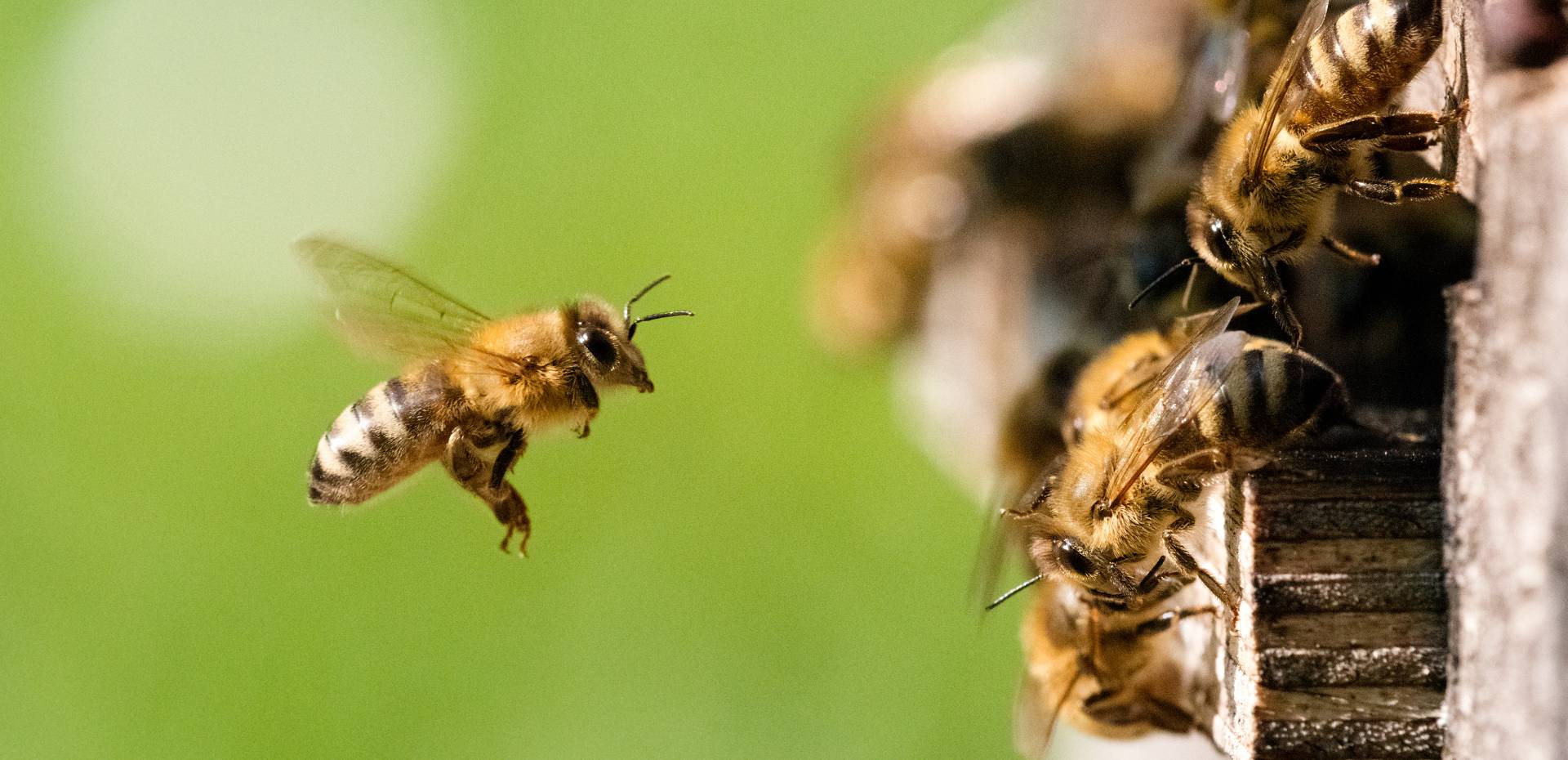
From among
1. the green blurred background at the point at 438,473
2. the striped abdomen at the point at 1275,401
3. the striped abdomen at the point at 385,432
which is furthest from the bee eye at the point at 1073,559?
the green blurred background at the point at 438,473

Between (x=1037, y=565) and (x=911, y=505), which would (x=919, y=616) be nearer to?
(x=911, y=505)

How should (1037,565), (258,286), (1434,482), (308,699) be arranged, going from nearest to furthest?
(1434,482)
(1037,565)
(308,699)
(258,286)

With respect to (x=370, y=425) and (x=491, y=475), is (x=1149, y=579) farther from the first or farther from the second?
(x=370, y=425)

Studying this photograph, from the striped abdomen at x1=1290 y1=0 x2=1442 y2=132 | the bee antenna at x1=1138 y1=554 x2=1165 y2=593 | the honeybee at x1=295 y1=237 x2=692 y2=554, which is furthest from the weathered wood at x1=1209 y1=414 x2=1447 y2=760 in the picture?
the honeybee at x1=295 y1=237 x2=692 y2=554

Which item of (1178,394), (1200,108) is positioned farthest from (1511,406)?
(1200,108)

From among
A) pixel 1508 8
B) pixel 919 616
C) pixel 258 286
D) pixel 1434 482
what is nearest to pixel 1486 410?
pixel 1434 482

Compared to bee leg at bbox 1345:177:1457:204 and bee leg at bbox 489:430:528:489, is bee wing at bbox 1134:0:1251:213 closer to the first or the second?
bee leg at bbox 1345:177:1457:204
